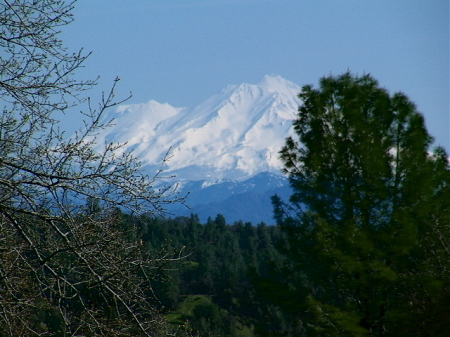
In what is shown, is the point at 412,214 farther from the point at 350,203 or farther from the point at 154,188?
the point at 154,188

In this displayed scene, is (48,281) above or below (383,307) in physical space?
above

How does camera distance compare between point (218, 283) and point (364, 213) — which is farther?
point (218, 283)

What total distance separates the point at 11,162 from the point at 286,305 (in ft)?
25.2

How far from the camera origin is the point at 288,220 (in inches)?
472

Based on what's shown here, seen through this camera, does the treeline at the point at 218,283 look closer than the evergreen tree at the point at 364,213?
No

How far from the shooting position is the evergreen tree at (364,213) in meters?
10.5

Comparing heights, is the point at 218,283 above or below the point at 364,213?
above

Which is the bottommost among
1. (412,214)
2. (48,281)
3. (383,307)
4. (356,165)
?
(383,307)

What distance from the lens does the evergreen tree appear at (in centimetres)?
1052

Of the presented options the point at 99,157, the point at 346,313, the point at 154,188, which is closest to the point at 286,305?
the point at 346,313

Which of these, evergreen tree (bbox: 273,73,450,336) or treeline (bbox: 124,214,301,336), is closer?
evergreen tree (bbox: 273,73,450,336)

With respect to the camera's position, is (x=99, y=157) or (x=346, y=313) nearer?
(x=99, y=157)

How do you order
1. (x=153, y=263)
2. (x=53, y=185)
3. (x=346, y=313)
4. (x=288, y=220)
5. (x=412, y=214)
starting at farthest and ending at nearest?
1. (x=288, y=220)
2. (x=412, y=214)
3. (x=346, y=313)
4. (x=153, y=263)
5. (x=53, y=185)

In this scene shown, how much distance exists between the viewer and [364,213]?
→ 1105 cm
